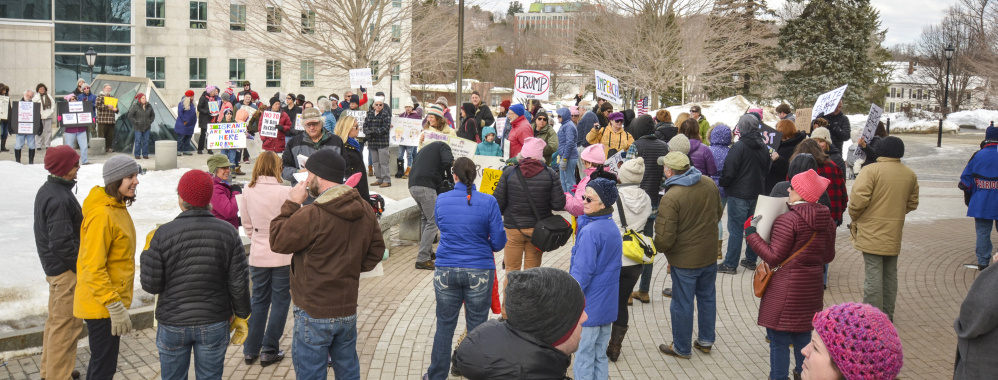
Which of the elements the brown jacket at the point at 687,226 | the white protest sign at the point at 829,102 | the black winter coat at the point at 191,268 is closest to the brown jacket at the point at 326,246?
the black winter coat at the point at 191,268

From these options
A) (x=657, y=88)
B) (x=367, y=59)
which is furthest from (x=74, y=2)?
(x=657, y=88)

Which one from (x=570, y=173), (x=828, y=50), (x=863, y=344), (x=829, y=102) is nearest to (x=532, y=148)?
(x=863, y=344)

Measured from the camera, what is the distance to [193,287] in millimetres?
4887

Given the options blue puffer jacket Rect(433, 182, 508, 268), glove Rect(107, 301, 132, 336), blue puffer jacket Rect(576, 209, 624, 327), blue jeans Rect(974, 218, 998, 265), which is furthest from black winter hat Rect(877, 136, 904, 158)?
glove Rect(107, 301, 132, 336)

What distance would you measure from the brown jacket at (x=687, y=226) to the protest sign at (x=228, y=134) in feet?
43.3

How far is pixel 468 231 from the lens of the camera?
6.08 m

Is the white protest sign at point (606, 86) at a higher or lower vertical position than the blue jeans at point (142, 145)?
higher

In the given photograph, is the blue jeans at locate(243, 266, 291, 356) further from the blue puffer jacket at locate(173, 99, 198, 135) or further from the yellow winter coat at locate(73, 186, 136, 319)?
the blue puffer jacket at locate(173, 99, 198, 135)

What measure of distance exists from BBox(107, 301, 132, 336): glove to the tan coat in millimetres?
6509

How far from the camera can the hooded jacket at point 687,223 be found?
679 cm

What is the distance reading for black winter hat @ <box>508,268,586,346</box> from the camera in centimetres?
294

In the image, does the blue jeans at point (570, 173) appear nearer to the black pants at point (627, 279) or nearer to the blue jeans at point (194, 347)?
the black pants at point (627, 279)

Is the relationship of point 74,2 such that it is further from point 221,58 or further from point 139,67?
point 221,58

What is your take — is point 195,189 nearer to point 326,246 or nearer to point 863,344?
point 326,246
